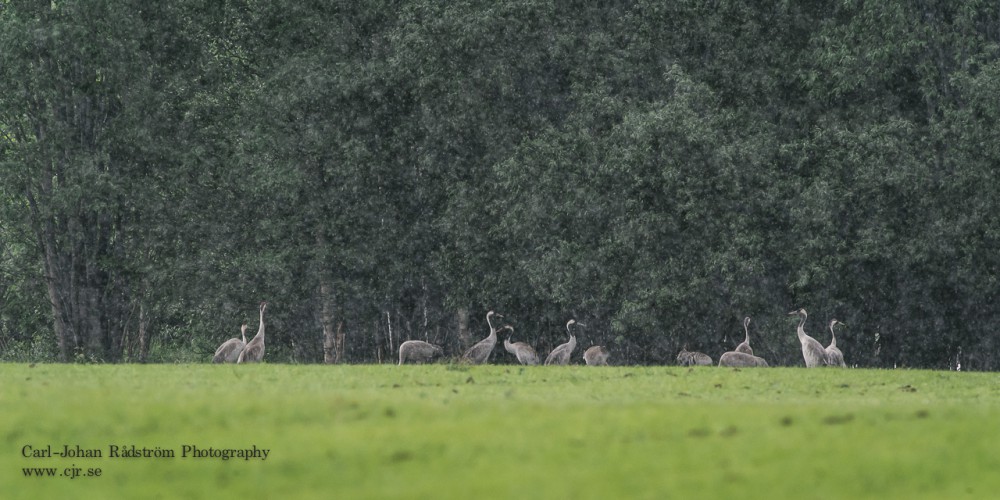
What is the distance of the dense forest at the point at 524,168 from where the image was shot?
38.2 m

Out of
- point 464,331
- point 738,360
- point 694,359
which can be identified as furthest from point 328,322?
point 738,360

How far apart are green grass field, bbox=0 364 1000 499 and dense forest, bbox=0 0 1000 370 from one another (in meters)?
20.0

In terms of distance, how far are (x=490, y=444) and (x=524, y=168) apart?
89.5 ft

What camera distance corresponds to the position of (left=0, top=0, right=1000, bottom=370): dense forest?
3825 cm

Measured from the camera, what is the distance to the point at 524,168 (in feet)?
132

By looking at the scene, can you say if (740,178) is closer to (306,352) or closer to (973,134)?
(973,134)

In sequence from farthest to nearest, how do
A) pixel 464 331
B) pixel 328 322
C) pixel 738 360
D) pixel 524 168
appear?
1. pixel 328 322
2. pixel 464 331
3. pixel 524 168
4. pixel 738 360

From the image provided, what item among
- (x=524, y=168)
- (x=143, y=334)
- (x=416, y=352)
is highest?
(x=524, y=168)

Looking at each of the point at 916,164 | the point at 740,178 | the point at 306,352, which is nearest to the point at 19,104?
the point at 306,352

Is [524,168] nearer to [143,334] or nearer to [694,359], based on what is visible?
[694,359]

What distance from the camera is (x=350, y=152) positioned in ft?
139

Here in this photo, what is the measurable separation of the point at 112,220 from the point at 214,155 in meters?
3.91

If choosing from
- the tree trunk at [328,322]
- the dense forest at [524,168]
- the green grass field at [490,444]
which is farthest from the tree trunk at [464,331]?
the green grass field at [490,444]

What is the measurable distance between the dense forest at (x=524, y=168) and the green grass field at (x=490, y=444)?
20.0m
